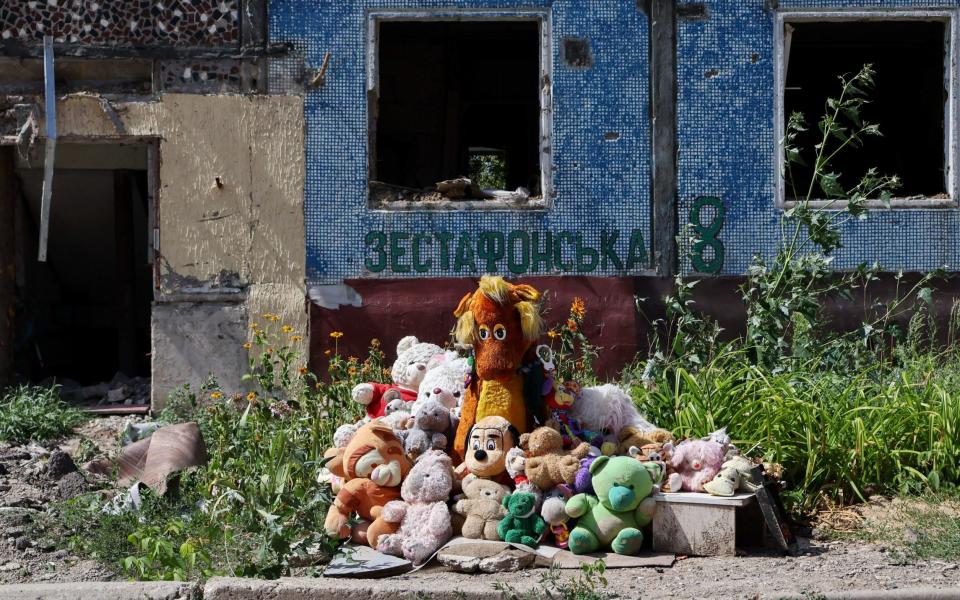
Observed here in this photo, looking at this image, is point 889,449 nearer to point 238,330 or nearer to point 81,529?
point 81,529

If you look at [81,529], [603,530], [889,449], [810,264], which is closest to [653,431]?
[603,530]

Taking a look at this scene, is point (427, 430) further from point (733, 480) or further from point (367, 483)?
point (733, 480)

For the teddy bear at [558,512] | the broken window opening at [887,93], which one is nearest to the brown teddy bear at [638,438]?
the teddy bear at [558,512]

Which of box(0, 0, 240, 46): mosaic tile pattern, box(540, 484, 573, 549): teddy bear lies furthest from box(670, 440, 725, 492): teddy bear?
box(0, 0, 240, 46): mosaic tile pattern

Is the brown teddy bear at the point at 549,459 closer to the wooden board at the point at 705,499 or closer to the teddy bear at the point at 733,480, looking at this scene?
the wooden board at the point at 705,499

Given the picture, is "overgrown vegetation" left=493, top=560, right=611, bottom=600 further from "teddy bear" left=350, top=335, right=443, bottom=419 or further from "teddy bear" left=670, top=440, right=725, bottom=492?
"teddy bear" left=350, top=335, right=443, bottom=419

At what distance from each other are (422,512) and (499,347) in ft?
2.88

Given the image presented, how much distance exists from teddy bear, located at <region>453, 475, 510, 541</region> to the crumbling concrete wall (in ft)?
11.7

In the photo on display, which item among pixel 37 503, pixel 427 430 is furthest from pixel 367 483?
pixel 37 503

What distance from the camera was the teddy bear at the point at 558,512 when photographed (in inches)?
203

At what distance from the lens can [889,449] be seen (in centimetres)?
601

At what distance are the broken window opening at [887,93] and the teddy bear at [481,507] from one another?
8106 mm

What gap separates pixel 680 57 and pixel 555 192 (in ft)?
4.70

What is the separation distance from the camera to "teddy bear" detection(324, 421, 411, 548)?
5316 mm
